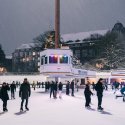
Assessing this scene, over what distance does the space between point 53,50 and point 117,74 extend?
107ft

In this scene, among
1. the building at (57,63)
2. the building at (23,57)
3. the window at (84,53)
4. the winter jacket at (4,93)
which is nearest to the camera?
the winter jacket at (4,93)

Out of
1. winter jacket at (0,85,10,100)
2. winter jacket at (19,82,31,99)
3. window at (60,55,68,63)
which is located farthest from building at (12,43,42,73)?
winter jacket at (19,82,31,99)

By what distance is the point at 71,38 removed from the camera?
18225cm

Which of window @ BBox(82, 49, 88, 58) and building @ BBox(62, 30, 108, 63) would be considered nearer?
building @ BBox(62, 30, 108, 63)

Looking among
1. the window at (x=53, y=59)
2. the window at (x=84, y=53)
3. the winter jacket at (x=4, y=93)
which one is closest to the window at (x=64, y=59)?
the window at (x=53, y=59)

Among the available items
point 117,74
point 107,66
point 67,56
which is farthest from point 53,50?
point 107,66

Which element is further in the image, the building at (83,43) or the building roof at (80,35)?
the building roof at (80,35)

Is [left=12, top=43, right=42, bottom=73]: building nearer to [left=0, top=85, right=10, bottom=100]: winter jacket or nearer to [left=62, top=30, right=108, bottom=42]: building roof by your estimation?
[left=62, top=30, right=108, bottom=42]: building roof

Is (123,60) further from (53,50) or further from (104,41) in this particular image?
(53,50)

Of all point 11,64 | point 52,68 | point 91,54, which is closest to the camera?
point 52,68

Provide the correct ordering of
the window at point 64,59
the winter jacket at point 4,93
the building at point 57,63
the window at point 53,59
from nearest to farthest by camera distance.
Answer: the winter jacket at point 4,93 → the building at point 57,63 → the window at point 53,59 → the window at point 64,59

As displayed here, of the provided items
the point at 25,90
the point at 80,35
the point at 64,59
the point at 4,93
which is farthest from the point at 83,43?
the point at 25,90

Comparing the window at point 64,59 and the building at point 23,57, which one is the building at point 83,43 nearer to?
the building at point 23,57

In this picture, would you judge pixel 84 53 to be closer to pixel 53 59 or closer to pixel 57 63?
pixel 57 63
